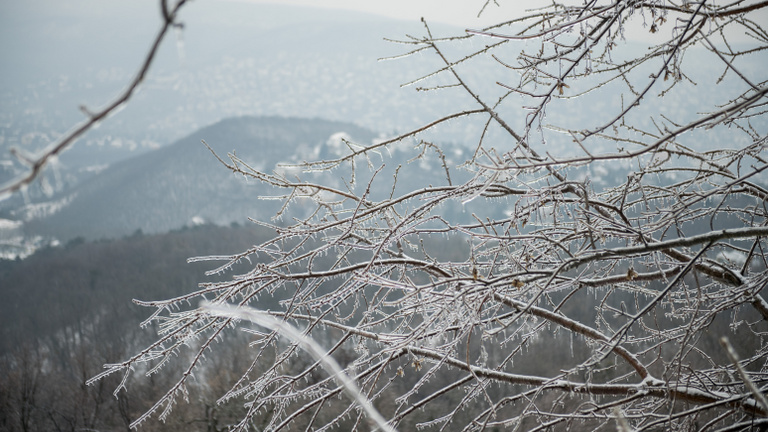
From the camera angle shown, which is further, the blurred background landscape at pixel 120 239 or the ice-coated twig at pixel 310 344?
the blurred background landscape at pixel 120 239

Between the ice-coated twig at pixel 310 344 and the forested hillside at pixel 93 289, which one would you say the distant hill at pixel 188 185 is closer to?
the forested hillside at pixel 93 289

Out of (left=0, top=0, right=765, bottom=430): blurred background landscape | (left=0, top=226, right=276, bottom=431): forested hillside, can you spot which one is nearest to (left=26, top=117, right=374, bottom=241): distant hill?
(left=0, top=0, right=765, bottom=430): blurred background landscape

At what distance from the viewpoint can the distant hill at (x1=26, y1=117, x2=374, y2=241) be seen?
126375 mm

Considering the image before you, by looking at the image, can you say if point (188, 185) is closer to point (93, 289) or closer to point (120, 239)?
point (120, 239)

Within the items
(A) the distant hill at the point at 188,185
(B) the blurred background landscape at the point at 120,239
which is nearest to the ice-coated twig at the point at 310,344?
(B) the blurred background landscape at the point at 120,239

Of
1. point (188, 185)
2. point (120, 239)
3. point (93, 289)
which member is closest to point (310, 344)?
point (93, 289)

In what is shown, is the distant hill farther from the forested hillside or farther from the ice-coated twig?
the ice-coated twig

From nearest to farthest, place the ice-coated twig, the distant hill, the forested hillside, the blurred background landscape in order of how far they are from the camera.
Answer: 1. the ice-coated twig
2. the blurred background landscape
3. the forested hillside
4. the distant hill

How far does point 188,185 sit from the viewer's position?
134000mm

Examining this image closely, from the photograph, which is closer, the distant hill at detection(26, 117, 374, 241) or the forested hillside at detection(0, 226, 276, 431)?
the forested hillside at detection(0, 226, 276, 431)

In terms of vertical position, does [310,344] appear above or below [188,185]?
above

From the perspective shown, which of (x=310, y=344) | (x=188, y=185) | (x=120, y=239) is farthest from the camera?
(x=188, y=185)

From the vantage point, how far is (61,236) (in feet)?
397

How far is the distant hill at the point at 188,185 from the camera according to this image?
126 metres
